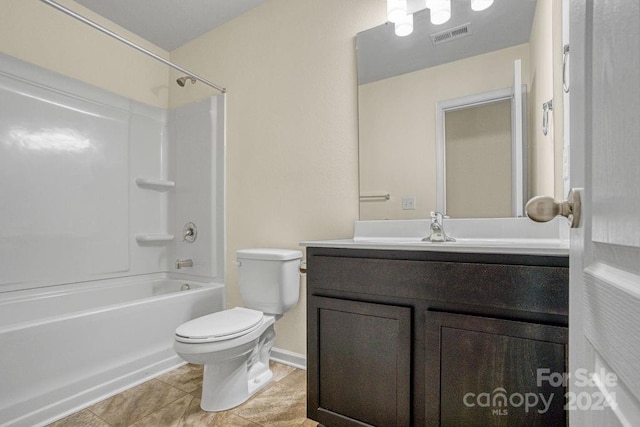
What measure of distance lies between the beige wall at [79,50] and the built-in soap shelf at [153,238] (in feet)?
3.81

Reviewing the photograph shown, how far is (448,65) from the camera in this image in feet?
5.28

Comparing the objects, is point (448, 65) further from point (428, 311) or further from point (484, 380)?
point (484, 380)

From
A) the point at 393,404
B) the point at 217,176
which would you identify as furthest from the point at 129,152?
the point at 393,404

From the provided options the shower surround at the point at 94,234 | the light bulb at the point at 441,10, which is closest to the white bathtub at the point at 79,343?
the shower surround at the point at 94,234

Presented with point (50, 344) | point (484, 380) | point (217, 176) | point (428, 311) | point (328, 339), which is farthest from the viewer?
point (217, 176)

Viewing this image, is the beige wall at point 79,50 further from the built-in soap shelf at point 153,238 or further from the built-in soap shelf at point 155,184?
the built-in soap shelf at point 153,238

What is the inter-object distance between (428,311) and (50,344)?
5.82 ft

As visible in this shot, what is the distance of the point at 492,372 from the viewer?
98 cm

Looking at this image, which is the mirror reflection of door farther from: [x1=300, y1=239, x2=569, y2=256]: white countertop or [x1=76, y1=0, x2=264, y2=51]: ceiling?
[x1=76, y1=0, x2=264, y2=51]: ceiling

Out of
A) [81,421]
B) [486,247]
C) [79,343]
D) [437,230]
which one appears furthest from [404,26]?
[81,421]

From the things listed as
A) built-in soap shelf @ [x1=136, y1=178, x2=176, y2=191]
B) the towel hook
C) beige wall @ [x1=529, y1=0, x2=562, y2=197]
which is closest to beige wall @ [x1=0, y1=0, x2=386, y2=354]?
built-in soap shelf @ [x1=136, y1=178, x2=176, y2=191]

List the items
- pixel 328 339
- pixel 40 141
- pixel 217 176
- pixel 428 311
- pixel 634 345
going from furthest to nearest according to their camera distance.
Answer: pixel 217 176 < pixel 40 141 < pixel 328 339 < pixel 428 311 < pixel 634 345

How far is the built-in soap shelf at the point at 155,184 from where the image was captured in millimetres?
2563

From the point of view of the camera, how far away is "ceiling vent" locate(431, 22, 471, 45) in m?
1.56
